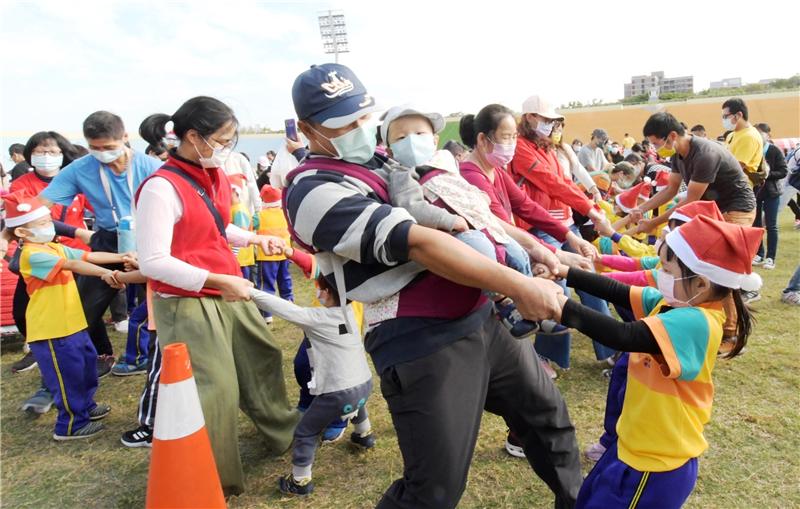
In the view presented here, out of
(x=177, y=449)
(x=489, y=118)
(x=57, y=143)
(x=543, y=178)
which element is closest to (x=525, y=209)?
(x=543, y=178)

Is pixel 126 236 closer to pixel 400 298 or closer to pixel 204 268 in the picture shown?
pixel 204 268

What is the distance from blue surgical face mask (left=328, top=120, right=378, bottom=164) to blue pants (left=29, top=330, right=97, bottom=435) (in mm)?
3096

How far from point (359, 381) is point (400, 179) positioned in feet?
5.26

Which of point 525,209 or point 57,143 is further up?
point 57,143


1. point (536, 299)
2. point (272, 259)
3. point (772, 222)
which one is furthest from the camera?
point (772, 222)

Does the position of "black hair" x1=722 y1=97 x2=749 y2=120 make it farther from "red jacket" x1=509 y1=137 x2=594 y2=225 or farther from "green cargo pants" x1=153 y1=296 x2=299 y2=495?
"green cargo pants" x1=153 y1=296 x2=299 y2=495

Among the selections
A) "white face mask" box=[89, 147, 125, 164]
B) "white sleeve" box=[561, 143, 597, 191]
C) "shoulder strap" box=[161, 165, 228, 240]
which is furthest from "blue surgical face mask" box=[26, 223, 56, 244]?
"white sleeve" box=[561, 143, 597, 191]

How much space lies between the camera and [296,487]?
311cm

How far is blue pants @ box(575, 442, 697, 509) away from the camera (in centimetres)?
201

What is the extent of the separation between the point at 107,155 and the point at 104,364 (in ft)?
7.76

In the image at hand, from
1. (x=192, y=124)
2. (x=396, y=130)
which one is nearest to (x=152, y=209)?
(x=192, y=124)

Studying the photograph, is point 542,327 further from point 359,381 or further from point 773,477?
point 773,477

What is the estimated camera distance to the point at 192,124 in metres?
2.74

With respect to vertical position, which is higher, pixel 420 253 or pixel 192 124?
pixel 192 124
